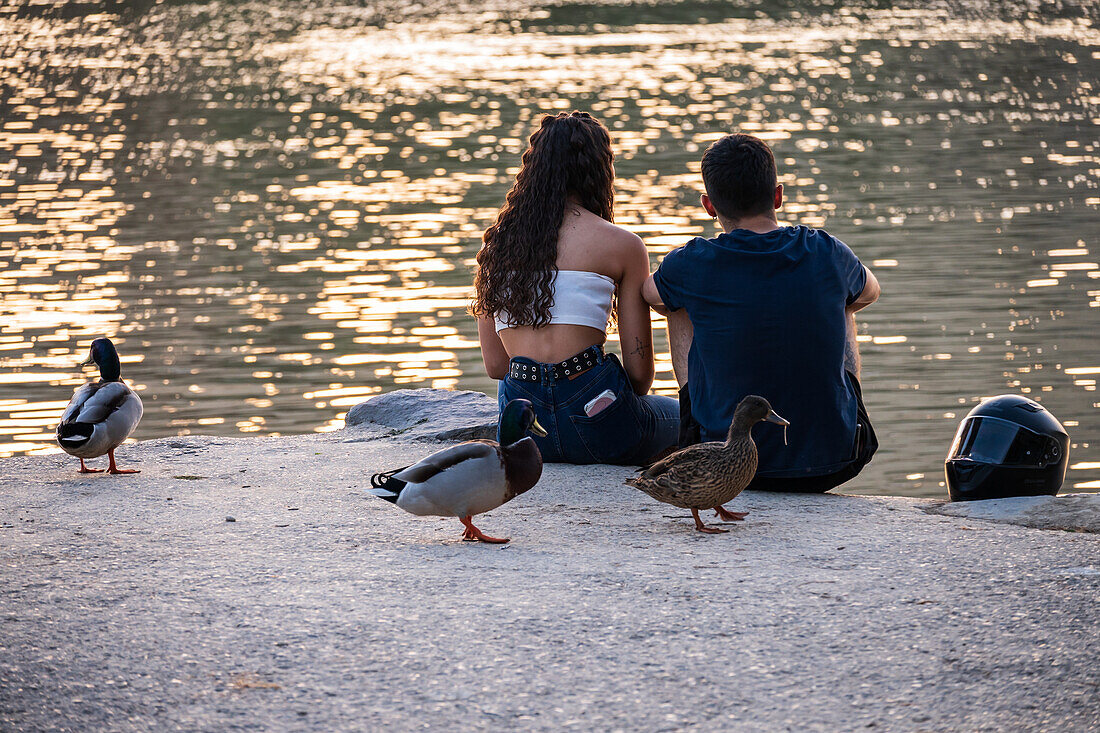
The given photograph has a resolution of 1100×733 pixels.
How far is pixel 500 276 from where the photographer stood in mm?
6512

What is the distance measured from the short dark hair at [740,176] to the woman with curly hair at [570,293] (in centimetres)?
59

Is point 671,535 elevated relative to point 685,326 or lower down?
lower down

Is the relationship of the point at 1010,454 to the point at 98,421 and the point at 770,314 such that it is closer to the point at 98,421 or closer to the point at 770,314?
the point at 770,314

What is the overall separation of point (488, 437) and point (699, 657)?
3715 millimetres

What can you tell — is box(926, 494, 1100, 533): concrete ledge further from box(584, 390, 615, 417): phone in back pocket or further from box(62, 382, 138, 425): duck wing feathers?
box(62, 382, 138, 425): duck wing feathers

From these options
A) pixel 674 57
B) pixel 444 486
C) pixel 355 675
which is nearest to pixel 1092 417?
pixel 444 486

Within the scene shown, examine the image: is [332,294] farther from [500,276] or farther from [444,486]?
[444,486]

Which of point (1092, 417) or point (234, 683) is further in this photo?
point (1092, 417)

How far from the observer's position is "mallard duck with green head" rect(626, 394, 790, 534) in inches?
214

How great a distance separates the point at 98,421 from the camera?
6.86 m

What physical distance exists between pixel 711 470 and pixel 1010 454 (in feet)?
5.70

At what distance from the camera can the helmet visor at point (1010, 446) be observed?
20.7 ft

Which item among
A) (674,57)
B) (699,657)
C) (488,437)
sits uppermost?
(699,657)

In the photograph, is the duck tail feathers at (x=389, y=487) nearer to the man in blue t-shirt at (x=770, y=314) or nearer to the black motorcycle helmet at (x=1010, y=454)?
the man in blue t-shirt at (x=770, y=314)
